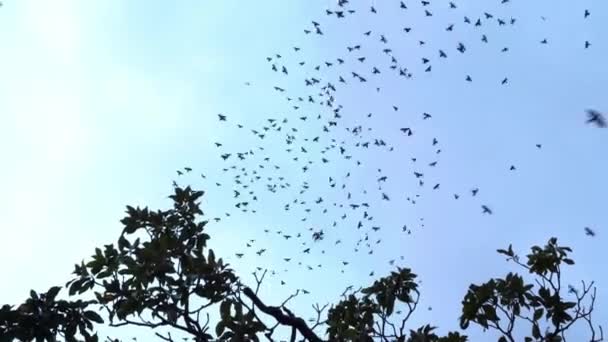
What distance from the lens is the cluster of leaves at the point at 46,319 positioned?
7.75 metres

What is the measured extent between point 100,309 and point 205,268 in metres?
1.69

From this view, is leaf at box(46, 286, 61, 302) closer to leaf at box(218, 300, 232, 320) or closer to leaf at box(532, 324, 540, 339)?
leaf at box(218, 300, 232, 320)

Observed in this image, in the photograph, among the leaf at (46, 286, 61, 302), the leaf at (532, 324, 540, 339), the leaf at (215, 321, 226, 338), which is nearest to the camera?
the leaf at (215, 321, 226, 338)

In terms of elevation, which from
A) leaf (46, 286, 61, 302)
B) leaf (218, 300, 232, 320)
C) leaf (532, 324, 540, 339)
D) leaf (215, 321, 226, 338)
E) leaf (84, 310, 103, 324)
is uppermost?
leaf (46, 286, 61, 302)

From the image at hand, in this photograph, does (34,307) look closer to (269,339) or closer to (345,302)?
(269,339)

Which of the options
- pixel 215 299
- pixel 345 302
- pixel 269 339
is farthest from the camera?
pixel 345 302

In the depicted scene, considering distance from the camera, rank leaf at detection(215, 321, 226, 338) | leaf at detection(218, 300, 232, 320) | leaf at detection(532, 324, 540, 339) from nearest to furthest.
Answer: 1. leaf at detection(215, 321, 226, 338)
2. leaf at detection(218, 300, 232, 320)
3. leaf at detection(532, 324, 540, 339)

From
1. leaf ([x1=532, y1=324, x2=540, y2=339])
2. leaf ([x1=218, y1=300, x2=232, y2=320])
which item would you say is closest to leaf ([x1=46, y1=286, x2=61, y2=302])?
leaf ([x1=218, y1=300, x2=232, y2=320])

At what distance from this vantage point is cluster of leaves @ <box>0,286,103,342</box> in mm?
7754

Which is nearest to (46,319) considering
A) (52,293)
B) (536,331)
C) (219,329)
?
(52,293)

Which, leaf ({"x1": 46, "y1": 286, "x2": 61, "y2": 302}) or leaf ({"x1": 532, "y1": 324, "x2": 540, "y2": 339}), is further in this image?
leaf ({"x1": 532, "y1": 324, "x2": 540, "y2": 339})

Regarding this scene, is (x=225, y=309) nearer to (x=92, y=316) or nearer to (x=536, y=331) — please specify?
(x=92, y=316)

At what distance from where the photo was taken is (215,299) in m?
8.10

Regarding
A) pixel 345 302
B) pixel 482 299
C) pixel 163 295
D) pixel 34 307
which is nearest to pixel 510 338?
pixel 482 299
